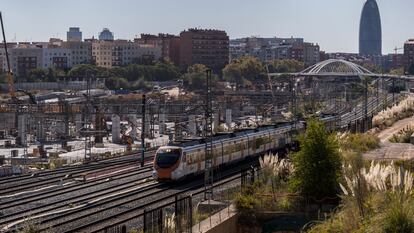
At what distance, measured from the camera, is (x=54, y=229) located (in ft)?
57.7

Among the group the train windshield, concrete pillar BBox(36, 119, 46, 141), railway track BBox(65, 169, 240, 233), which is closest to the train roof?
the train windshield

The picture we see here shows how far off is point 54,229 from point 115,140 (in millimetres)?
42351

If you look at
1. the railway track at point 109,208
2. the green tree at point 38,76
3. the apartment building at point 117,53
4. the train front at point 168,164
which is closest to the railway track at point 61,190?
the railway track at point 109,208

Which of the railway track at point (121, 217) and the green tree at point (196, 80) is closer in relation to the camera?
the railway track at point (121, 217)

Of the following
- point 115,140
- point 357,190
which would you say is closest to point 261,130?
point 357,190

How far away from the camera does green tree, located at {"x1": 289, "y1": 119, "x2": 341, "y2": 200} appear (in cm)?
1867

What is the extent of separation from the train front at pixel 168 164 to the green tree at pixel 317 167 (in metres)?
7.72

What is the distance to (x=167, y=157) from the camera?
26750 millimetres

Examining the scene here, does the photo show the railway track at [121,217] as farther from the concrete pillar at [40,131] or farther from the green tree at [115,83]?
the green tree at [115,83]

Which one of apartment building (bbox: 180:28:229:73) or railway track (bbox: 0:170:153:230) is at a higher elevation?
apartment building (bbox: 180:28:229:73)

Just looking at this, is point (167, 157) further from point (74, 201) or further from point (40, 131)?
point (40, 131)

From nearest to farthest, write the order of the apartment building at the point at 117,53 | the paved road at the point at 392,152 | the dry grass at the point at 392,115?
1. the paved road at the point at 392,152
2. the dry grass at the point at 392,115
3. the apartment building at the point at 117,53

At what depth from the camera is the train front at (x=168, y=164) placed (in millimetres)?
26203

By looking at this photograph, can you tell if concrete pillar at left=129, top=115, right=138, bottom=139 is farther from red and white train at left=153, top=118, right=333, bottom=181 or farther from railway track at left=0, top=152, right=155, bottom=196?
railway track at left=0, top=152, right=155, bottom=196
